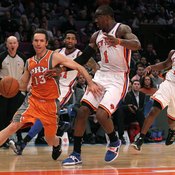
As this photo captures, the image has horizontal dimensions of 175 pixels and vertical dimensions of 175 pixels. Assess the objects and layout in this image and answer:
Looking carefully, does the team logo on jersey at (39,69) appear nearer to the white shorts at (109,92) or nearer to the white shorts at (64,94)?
the white shorts at (109,92)

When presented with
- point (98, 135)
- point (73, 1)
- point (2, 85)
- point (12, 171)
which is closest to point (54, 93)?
point (2, 85)

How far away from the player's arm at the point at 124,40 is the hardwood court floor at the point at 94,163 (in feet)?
5.05

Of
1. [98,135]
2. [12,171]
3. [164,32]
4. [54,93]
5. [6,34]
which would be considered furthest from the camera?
[164,32]

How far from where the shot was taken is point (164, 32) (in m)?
18.8

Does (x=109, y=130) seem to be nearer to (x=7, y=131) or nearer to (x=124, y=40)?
(x=124, y=40)

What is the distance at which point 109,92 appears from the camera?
7.78m

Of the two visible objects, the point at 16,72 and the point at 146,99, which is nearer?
the point at 16,72

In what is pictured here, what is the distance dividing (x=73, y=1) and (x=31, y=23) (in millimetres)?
3312

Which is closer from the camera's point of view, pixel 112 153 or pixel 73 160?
pixel 73 160

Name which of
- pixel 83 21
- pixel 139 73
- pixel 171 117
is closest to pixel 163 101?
pixel 171 117

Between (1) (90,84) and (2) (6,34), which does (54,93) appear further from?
(2) (6,34)

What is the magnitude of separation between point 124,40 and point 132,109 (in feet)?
16.0

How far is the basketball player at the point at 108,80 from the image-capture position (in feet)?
25.3

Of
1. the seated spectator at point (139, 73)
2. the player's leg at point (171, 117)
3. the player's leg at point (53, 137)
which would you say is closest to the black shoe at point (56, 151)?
the player's leg at point (53, 137)
